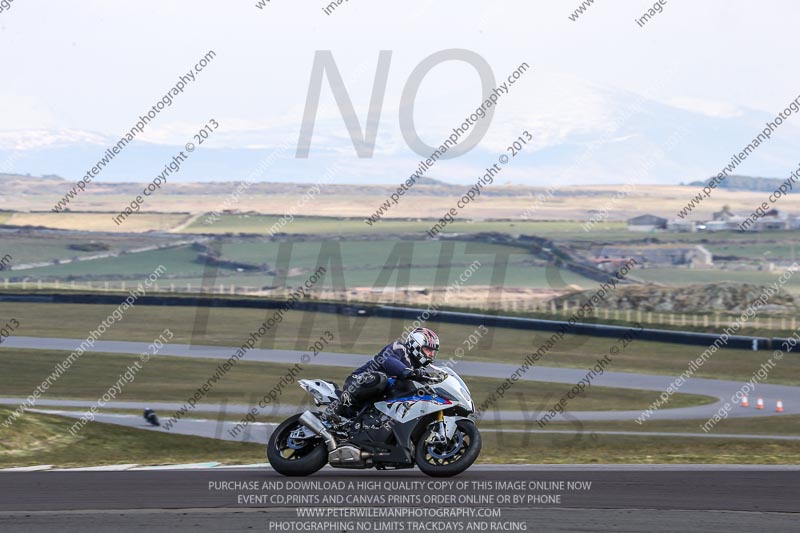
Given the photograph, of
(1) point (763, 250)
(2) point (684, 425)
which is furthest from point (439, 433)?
(1) point (763, 250)

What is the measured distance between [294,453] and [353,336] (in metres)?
35.1

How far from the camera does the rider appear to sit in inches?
491

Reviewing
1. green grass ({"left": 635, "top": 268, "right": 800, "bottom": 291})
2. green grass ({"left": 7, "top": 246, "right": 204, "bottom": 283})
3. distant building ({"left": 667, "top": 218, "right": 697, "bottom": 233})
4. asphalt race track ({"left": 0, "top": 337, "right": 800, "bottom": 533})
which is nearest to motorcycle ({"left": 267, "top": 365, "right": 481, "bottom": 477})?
asphalt race track ({"left": 0, "top": 337, "right": 800, "bottom": 533})

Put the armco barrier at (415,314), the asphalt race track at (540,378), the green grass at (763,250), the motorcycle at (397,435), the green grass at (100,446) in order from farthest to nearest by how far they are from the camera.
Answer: the green grass at (763,250)
the armco barrier at (415,314)
the asphalt race track at (540,378)
the green grass at (100,446)
the motorcycle at (397,435)

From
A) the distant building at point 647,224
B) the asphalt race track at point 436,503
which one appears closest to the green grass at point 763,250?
the distant building at point 647,224

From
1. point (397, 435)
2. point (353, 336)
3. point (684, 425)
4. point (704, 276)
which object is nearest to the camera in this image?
point (397, 435)

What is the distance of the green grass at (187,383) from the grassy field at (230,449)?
23.3 ft

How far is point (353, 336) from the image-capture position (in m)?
47.8

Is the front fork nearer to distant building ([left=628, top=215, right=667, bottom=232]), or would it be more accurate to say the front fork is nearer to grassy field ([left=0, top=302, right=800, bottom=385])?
grassy field ([left=0, top=302, right=800, bottom=385])

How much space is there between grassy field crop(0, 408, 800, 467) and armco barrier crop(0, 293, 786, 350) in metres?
20.0

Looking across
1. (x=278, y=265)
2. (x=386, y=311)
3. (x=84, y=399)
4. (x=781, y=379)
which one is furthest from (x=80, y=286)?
(x=781, y=379)

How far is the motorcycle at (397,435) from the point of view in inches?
481

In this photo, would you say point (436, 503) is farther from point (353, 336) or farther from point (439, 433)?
point (353, 336)

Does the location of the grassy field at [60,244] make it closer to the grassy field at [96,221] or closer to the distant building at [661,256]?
the grassy field at [96,221]
